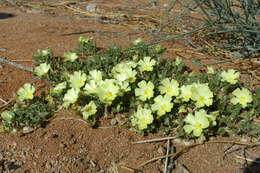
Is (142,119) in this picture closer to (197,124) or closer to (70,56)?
(197,124)

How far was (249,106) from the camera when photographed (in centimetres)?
227

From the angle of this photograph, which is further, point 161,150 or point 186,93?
point 186,93

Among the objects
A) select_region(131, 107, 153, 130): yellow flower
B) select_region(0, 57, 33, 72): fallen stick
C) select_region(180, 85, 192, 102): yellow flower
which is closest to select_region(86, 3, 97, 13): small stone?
select_region(0, 57, 33, 72): fallen stick

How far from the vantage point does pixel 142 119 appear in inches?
76.4

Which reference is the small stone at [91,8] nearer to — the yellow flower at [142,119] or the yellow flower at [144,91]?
the yellow flower at [144,91]

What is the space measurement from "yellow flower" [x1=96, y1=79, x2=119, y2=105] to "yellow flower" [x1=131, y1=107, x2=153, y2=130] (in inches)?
9.8

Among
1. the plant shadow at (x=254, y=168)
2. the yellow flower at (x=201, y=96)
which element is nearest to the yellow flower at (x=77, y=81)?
the yellow flower at (x=201, y=96)

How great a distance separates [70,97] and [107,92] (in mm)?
352

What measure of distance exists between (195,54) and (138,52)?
95 cm

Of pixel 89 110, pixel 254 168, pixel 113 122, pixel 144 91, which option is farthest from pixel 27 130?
pixel 254 168

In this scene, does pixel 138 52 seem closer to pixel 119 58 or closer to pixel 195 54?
pixel 119 58

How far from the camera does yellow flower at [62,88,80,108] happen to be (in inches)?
82.7

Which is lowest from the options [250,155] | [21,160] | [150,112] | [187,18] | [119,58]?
[21,160]

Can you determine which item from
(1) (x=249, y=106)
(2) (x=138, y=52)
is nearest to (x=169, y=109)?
(1) (x=249, y=106)
